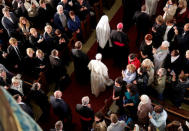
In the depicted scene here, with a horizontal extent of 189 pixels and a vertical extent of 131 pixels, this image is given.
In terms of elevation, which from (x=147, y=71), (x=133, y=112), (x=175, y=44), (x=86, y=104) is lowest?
(x=133, y=112)

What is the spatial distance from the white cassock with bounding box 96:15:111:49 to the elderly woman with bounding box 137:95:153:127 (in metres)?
2.81

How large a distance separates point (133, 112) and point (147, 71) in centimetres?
118

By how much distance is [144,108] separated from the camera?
20.3 feet

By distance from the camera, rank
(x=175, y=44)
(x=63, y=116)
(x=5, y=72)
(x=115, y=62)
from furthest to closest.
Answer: (x=115, y=62) < (x=175, y=44) < (x=5, y=72) < (x=63, y=116)

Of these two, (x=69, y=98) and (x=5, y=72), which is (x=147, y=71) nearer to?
(x=69, y=98)

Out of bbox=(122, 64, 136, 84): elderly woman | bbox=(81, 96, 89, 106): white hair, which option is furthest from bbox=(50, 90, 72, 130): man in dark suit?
bbox=(122, 64, 136, 84): elderly woman

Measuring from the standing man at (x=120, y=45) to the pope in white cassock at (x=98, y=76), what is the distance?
867 millimetres

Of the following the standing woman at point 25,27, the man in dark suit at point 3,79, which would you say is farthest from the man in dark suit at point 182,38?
the man in dark suit at point 3,79

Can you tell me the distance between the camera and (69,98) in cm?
818

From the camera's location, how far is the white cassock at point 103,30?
7.94 metres

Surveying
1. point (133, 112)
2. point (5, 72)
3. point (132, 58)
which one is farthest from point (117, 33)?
point (5, 72)

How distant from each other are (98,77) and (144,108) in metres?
1.85

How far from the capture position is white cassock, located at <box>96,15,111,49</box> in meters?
7.94

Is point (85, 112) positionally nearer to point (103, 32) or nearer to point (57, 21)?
point (103, 32)
